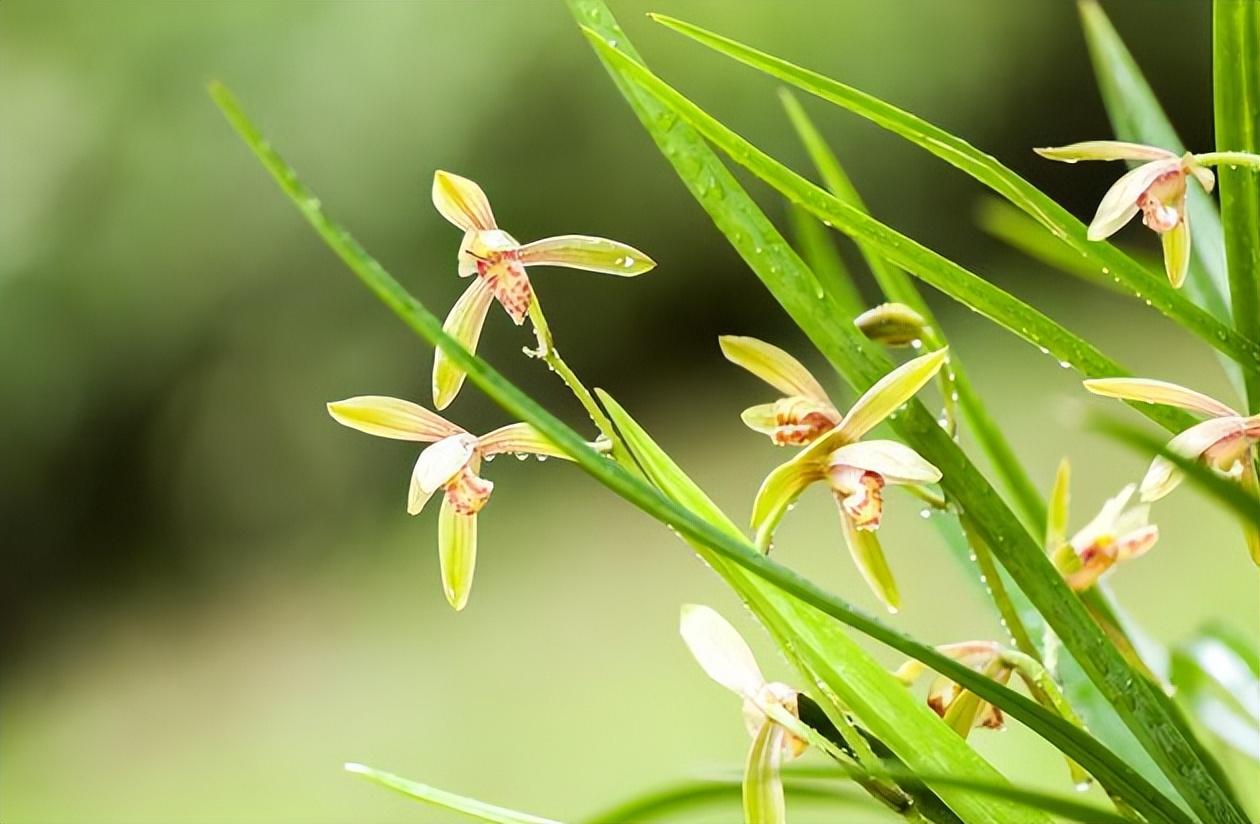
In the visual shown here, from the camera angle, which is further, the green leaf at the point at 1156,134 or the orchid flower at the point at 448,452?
the green leaf at the point at 1156,134

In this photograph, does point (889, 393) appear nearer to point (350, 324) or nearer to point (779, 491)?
point (779, 491)

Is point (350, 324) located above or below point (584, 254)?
above

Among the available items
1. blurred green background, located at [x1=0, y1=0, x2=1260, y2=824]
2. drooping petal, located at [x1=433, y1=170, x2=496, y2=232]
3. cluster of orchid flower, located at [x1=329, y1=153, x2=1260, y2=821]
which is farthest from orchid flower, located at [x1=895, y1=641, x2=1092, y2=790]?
blurred green background, located at [x1=0, y1=0, x2=1260, y2=824]

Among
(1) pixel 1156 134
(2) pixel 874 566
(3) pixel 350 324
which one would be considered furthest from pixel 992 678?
(3) pixel 350 324

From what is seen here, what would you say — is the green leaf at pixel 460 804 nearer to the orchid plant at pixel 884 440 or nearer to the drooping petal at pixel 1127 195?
the orchid plant at pixel 884 440

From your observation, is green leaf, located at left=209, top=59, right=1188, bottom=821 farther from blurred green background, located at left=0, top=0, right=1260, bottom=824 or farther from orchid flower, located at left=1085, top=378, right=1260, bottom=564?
blurred green background, located at left=0, top=0, right=1260, bottom=824

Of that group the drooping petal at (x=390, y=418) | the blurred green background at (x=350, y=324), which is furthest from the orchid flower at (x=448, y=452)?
the blurred green background at (x=350, y=324)
